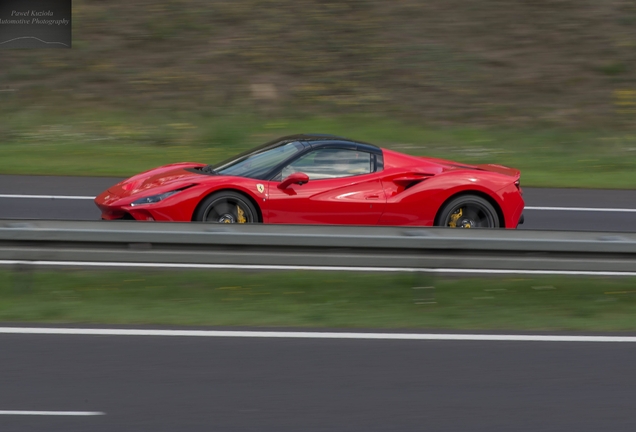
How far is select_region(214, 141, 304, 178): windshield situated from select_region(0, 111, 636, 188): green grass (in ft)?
15.4

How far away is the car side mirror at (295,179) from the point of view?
9.19 metres

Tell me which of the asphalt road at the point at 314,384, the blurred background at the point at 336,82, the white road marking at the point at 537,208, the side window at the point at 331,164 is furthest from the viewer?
the blurred background at the point at 336,82

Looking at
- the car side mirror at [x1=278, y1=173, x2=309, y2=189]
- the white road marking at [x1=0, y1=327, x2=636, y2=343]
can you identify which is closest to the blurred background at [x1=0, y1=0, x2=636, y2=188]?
the car side mirror at [x1=278, y1=173, x2=309, y2=189]

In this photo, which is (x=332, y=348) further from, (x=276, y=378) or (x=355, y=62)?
(x=355, y=62)

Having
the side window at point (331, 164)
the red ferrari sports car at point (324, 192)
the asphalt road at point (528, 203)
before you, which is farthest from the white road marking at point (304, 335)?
the asphalt road at point (528, 203)

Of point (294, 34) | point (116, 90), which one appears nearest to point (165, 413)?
point (116, 90)

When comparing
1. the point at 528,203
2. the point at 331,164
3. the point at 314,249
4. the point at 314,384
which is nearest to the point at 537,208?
the point at 528,203

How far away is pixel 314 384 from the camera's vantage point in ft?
17.3

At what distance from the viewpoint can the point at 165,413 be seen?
189 inches

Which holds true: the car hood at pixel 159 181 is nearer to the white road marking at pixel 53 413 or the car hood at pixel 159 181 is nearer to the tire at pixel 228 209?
the tire at pixel 228 209

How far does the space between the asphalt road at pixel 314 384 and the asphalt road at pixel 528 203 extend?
5376 mm

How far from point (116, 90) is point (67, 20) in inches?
137

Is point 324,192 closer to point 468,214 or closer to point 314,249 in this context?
point 468,214

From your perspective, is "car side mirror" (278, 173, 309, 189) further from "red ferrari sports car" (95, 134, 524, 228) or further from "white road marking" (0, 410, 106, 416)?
"white road marking" (0, 410, 106, 416)
